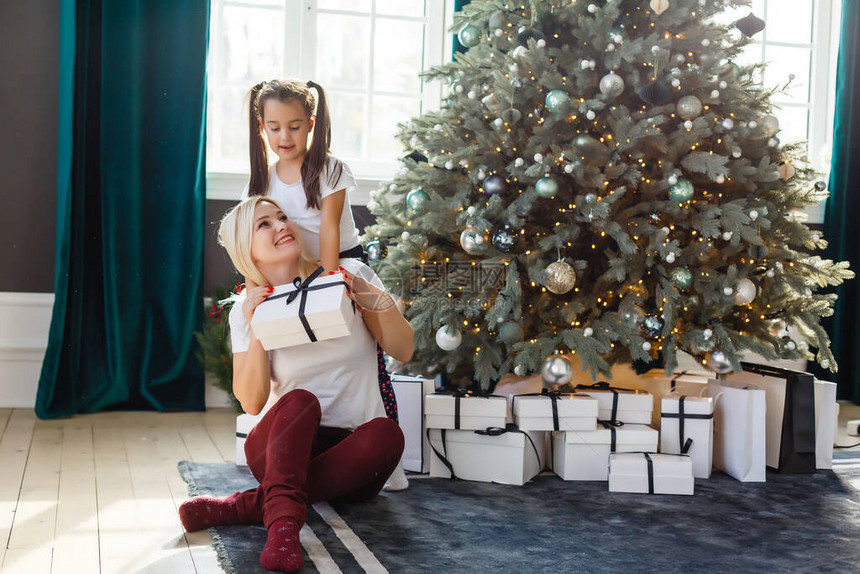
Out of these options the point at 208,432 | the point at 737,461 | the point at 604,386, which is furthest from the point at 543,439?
the point at 208,432

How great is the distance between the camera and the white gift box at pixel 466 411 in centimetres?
260

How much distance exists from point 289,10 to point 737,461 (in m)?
2.56

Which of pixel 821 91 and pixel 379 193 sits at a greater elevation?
pixel 821 91

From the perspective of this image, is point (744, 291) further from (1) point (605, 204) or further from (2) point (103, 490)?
(2) point (103, 490)

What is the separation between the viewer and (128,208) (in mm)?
3500

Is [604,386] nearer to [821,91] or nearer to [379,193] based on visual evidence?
[379,193]

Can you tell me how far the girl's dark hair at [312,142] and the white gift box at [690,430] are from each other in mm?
1228

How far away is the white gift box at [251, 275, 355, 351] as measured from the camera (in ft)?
6.73

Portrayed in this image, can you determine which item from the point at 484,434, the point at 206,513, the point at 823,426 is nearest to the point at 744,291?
the point at 823,426

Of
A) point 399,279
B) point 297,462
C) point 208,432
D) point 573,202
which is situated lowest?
point 208,432

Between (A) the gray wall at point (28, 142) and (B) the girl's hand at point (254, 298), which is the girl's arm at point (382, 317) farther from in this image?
(A) the gray wall at point (28, 142)

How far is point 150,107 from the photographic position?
3525mm

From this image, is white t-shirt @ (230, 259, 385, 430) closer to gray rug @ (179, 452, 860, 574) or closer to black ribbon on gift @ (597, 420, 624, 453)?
gray rug @ (179, 452, 860, 574)

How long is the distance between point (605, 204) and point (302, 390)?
1083 mm
